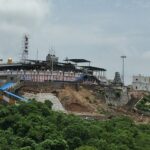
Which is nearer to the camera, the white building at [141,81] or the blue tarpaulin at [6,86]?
the blue tarpaulin at [6,86]

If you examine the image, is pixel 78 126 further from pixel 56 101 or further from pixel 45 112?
pixel 56 101

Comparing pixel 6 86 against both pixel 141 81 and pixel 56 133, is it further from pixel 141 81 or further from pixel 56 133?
pixel 141 81

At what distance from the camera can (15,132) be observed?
220 feet

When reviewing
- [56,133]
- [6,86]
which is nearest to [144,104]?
[6,86]

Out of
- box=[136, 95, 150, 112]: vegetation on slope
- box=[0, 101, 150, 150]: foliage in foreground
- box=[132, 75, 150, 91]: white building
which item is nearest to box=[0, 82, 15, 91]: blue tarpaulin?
box=[0, 101, 150, 150]: foliage in foreground

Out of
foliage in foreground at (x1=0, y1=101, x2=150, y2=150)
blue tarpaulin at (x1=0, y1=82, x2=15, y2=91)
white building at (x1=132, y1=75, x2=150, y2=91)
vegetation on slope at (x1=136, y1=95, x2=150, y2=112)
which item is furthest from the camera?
white building at (x1=132, y1=75, x2=150, y2=91)

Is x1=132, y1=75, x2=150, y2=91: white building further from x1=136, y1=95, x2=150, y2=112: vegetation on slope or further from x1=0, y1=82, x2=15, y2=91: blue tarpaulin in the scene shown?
x1=0, y1=82, x2=15, y2=91: blue tarpaulin

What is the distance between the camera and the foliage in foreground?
195 feet

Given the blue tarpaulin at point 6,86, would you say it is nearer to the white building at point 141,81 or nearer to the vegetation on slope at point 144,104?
the vegetation on slope at point 144,104

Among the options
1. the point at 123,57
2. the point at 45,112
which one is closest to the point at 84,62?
the point at 123,57

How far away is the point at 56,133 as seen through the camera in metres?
63.2

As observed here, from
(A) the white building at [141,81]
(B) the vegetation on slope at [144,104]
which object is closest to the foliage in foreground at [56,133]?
(B) the vegetation on slope at [144,104]

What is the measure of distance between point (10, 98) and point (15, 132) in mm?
18642

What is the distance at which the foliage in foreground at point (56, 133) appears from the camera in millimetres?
59500
